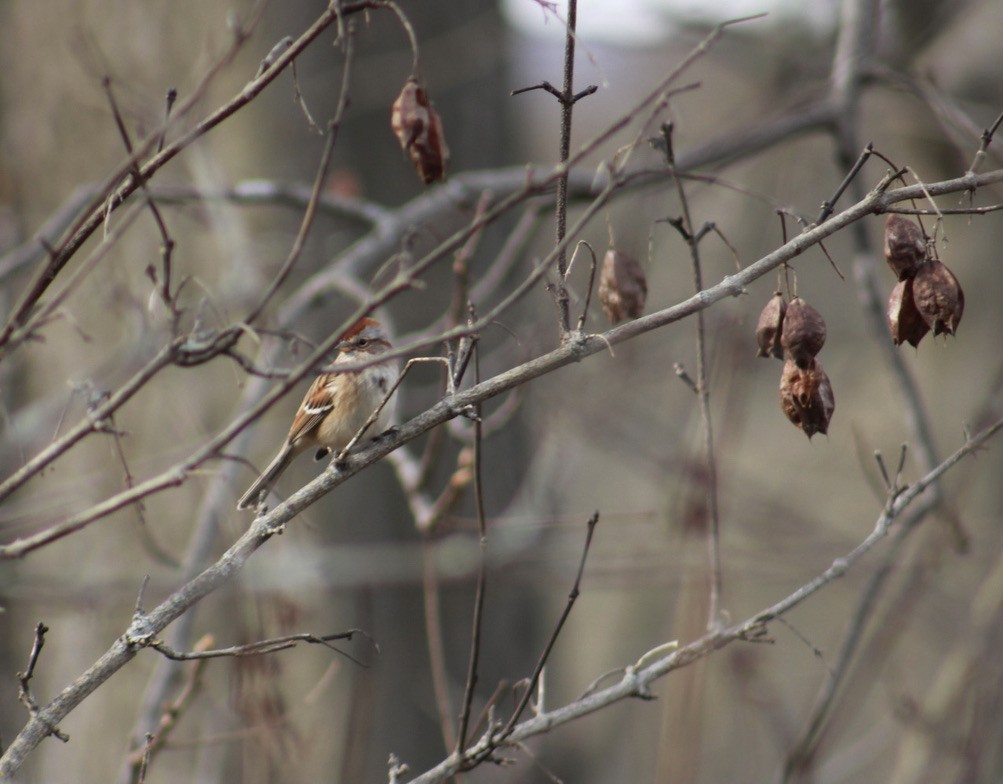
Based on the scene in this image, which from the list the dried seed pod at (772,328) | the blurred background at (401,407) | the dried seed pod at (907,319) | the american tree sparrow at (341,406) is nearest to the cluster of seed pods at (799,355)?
the dried seed pod at (772,328)

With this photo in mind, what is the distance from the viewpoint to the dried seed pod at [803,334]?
1636mm

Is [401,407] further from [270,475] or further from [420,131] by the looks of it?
[420,131]

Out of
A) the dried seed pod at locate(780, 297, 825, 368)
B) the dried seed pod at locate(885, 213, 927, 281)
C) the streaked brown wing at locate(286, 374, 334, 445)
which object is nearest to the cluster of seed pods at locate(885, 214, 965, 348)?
the dried seed pod at locate(885, 213, 927, 281)

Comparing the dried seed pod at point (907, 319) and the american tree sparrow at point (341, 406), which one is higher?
the american tree sparrow at point (341, 406)

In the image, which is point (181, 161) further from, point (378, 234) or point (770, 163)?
point (770, 163)

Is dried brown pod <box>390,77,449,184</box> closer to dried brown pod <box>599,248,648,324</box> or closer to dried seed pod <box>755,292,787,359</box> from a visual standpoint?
dried brown pod <box>599,248,648,324</box>

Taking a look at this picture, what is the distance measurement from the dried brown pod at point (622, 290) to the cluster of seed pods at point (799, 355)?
0.26 meters

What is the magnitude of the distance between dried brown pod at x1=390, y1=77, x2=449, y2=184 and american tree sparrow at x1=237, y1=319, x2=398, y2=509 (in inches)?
47.8

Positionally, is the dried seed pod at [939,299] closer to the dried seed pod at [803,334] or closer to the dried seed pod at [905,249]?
the dried seed pod at [905,249]

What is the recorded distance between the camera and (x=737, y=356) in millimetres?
3822

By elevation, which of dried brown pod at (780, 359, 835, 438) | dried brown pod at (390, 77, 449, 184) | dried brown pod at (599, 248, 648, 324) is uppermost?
dried brown pod at (390, 77, 449, 184)

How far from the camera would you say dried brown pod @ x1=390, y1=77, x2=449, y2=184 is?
5.57ft

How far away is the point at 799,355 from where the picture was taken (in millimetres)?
1641

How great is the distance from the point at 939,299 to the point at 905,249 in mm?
95
